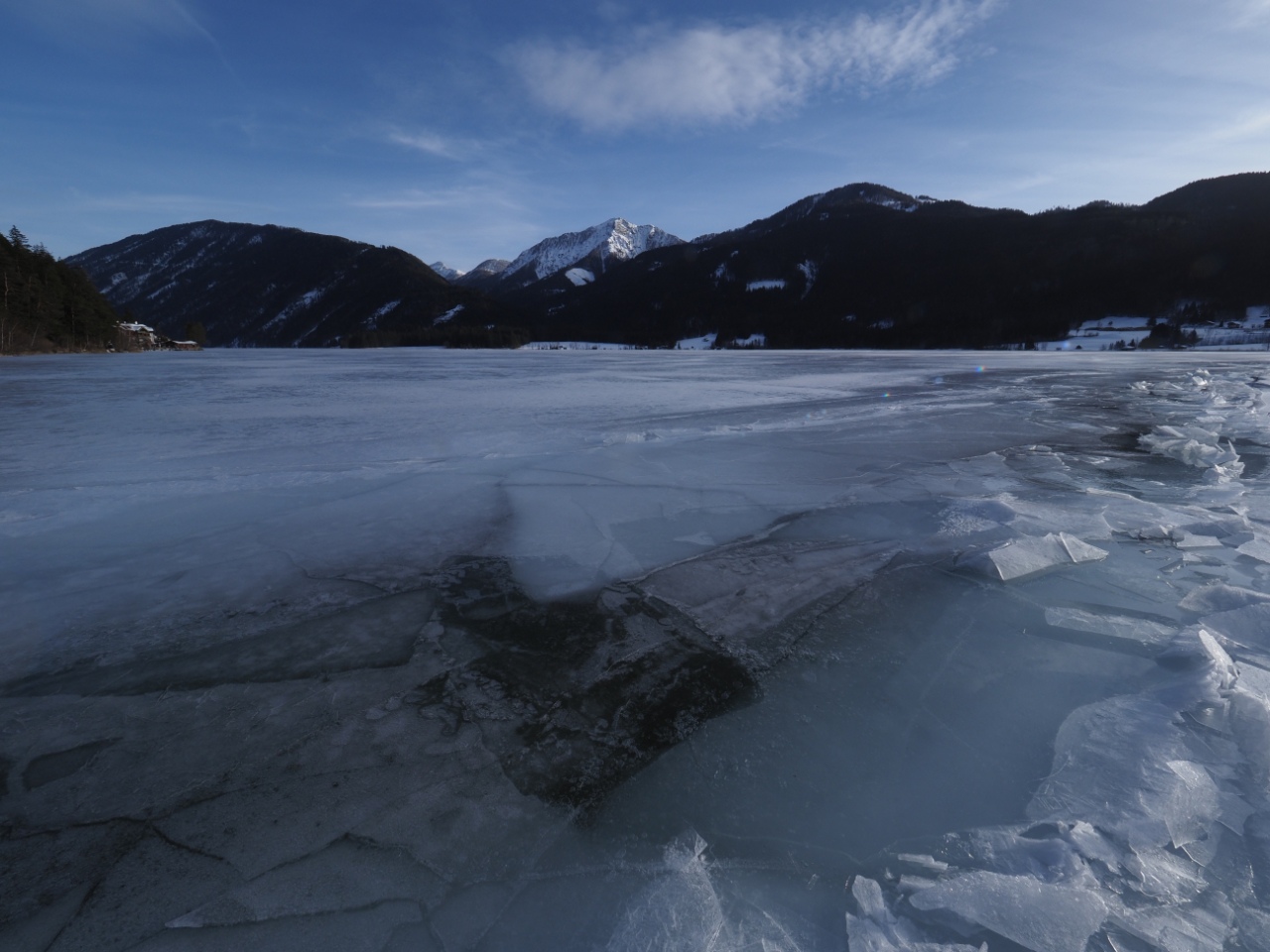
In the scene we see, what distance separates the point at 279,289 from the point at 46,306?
148 meters

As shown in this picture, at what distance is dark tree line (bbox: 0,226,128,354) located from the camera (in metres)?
30.6

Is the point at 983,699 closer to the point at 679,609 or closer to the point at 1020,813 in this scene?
the point at 1020,813

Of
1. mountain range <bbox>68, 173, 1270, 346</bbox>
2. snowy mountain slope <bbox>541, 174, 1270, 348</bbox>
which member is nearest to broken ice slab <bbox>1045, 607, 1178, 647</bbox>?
mountain range <bbox>68, 173, 1270, 346</bbox>

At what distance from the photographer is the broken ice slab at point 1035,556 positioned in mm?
2799

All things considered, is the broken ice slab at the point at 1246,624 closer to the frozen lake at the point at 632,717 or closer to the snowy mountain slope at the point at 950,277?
the frozen lake at the point at 632,717

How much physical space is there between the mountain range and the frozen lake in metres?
88.3

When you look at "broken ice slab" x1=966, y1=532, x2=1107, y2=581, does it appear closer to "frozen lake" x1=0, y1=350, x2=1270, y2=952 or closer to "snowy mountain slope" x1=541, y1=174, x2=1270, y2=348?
"frozen lake" x1=0, y1=350, x2=1270, y2=952

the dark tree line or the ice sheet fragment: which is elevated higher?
the dark tree line

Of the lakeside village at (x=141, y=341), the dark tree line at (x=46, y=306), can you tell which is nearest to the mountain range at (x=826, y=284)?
the lakeside village at (x=141, y=341)

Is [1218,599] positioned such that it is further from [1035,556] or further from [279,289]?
[279,289]

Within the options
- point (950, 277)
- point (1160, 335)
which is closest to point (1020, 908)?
point (1160, 335)

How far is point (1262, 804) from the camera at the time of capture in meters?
1.43

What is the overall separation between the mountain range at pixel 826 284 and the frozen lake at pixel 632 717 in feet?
290

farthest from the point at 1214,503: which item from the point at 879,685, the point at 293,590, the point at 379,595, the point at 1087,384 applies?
the point at 1087,384
